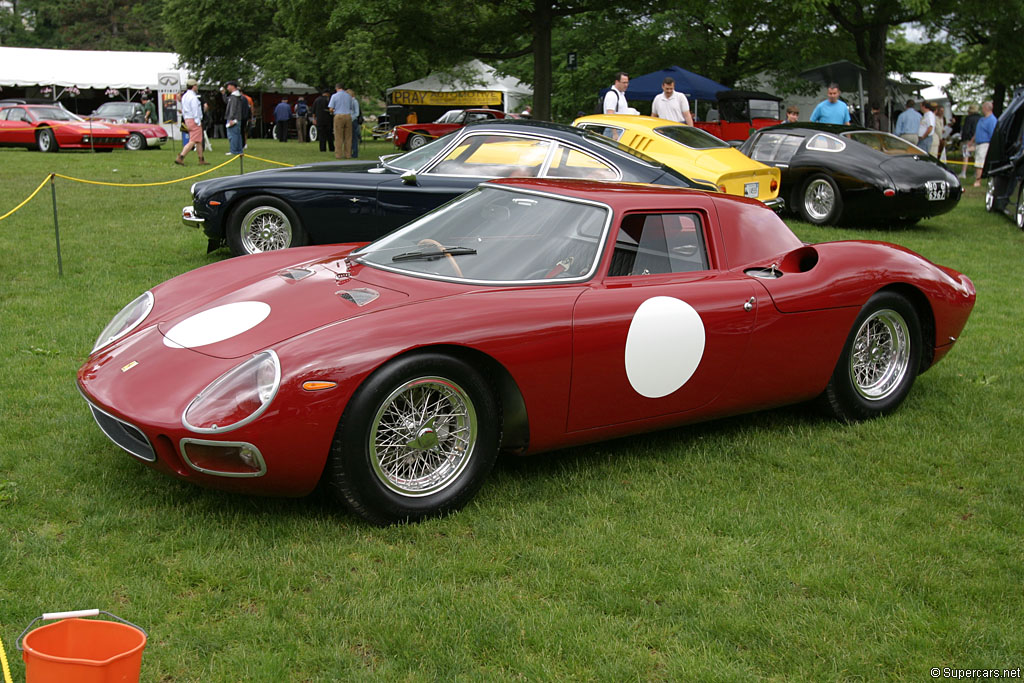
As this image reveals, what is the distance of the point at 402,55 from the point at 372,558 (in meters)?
21.3

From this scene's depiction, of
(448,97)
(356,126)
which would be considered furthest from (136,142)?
(448,97)

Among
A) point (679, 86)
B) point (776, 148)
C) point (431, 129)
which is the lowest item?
point (776, 148)

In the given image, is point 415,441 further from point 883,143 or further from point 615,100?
point 615,100

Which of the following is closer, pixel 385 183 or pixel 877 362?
pixel 877 362

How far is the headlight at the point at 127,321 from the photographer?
4.38m

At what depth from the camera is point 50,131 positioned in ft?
79.5

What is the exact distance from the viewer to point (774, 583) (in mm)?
3469

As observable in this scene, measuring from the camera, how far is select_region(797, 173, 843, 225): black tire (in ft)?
40.2

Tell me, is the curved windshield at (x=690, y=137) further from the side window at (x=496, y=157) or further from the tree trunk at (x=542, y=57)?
the tree trunk at (x=542, y=57)

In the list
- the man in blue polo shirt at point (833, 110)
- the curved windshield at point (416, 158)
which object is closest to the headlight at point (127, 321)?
the curved windshield at point (416, 158)

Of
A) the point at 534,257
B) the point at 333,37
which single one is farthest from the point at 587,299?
the point at 333,37

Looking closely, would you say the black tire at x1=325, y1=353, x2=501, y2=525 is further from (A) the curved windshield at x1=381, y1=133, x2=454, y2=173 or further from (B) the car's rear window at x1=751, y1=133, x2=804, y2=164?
(B) the car's rear window at x1=751, y1=133, x2=804, y2=164

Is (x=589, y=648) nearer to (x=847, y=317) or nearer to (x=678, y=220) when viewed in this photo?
(x=678, y=220)

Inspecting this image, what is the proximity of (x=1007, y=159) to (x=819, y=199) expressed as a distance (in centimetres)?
343
